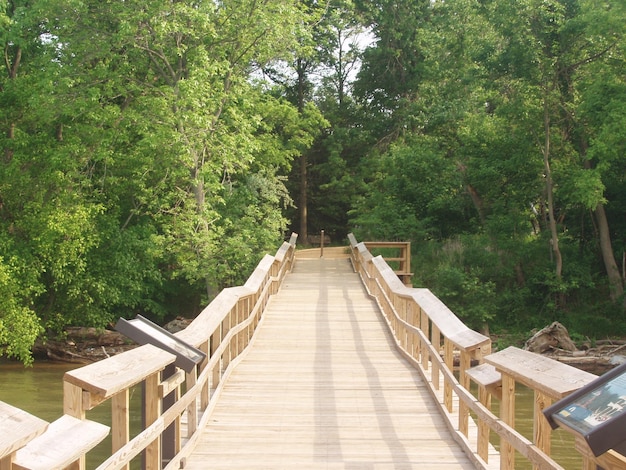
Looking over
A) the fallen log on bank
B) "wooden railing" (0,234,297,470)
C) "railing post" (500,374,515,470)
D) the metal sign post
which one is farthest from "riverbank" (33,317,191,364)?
"railing post" (500,374,515,470)

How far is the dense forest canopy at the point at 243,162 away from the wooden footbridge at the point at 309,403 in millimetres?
9231

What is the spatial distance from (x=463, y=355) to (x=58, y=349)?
1763 cm

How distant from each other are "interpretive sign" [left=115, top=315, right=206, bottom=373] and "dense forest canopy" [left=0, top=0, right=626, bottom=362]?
1332 centimetres

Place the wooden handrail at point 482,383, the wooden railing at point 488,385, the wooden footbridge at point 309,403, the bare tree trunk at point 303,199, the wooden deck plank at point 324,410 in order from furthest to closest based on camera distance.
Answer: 1. the bare tree trunk at point 303,199
2. the wooden deck plank at point 324,410
3. the wooden handrail at point 482,383
4. the wooden railing at point 488,385
5. the wooden footbridge at point 309,403

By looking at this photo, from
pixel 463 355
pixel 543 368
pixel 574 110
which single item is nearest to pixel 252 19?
pixel 574 110

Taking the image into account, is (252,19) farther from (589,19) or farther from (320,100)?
(320,100)

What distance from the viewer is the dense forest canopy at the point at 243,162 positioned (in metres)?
18.8

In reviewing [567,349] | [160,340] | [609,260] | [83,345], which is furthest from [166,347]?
[609,260]

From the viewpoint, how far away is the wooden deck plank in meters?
5.34

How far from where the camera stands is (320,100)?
40.4 meters

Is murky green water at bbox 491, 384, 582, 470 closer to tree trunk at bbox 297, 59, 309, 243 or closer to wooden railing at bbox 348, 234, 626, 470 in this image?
wooden railing at bbox 348, 234, 626, 470

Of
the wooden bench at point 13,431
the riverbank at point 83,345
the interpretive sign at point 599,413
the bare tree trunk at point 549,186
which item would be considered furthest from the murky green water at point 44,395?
the bare tree trunk at point 549,186

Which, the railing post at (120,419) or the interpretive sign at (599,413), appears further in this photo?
the railing post at (120,419)

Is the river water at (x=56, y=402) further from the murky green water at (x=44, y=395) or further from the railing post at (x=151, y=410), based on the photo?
the railing post at (x=151, y=410)
